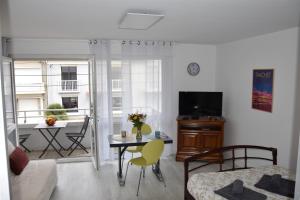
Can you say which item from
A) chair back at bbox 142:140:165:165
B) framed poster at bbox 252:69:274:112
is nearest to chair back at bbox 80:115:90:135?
chair back at bbox 142:140:165:165

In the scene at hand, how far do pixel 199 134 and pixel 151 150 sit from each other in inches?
62.3

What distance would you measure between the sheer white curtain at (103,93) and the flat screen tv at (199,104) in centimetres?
145

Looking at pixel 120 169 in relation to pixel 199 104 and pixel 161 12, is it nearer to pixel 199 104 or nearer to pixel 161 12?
pixel 199 104

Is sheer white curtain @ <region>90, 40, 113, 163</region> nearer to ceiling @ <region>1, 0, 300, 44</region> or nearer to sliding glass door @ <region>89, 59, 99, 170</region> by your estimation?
sliding glass door @ <region>89, 59, 99, 170</region>

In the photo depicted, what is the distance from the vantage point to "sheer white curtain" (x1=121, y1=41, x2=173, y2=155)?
4797mm

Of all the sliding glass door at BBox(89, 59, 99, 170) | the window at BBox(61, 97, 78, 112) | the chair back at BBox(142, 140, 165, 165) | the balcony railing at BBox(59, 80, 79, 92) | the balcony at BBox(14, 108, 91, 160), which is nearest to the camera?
the chair back at BBox(142, 140, 165, 165)

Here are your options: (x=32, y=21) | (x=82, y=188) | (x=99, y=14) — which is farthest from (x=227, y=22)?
(x=82, y=188)

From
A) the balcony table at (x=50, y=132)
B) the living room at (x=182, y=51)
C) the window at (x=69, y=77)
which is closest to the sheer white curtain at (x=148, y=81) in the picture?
the living room at (x=182, y=51)

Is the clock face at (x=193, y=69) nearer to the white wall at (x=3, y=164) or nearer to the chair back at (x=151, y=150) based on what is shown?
the chair back at (x=151, y=150)

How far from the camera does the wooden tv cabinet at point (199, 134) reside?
4730 millimetres

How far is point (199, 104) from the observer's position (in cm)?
491

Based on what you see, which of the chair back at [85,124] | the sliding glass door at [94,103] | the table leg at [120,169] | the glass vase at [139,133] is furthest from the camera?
the chair back at [85,124]

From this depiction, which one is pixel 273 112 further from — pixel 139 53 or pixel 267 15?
pixel 139 53

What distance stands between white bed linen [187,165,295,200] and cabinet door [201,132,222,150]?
178cm
